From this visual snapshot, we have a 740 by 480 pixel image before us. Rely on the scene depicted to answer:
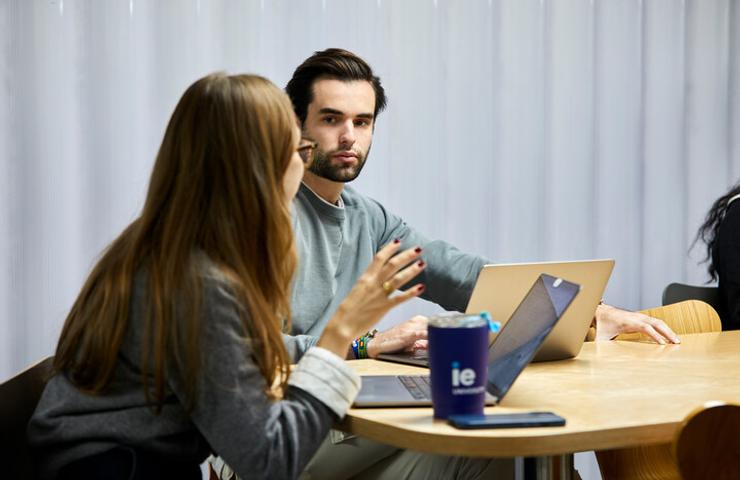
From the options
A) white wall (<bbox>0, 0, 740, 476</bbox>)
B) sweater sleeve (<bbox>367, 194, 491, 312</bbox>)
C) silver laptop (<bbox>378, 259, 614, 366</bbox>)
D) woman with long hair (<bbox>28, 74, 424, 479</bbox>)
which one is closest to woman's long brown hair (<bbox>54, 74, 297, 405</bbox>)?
woman with long hair (<bbox>28, 74, 424, 479</bbox>)

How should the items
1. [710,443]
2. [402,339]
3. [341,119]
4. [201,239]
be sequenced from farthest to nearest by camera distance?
[341,119] < [402,339] < [201,239] < [710,443]

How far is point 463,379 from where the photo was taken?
4.09 ft

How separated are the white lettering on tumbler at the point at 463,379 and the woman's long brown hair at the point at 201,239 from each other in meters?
0.27

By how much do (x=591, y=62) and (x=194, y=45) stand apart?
5.14 ft

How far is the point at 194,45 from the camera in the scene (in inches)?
117

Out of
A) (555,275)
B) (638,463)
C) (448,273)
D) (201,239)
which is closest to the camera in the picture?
(201,239)

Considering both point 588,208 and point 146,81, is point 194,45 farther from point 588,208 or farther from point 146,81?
point 588,208

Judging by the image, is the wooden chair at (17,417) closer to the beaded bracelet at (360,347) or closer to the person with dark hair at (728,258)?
the beaded bracelet at (360,347)

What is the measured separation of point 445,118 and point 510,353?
76.4 inches

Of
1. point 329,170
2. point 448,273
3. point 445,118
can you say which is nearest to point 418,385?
point 448,273

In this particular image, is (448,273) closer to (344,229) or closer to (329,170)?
(344,229)

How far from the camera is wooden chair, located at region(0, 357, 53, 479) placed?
4.54 feet

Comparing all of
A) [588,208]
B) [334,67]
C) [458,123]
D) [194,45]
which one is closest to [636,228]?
[588,208]

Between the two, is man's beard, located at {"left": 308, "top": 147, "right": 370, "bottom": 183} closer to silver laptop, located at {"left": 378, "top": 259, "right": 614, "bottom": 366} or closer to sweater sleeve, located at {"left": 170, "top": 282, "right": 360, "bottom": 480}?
silver laptop, located at {"left": 378, "top": 259, "right": 614, "bottom": 366}
